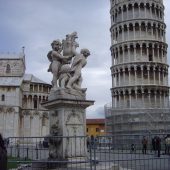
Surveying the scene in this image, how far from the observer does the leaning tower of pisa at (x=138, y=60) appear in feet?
146

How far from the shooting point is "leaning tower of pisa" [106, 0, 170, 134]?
44.6 m

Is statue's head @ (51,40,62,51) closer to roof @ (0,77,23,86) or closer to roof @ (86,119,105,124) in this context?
roof @ (0,77,23,86)

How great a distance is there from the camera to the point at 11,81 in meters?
64.1

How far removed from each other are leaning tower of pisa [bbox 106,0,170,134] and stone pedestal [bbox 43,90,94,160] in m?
32.9

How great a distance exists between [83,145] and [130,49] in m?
37.7

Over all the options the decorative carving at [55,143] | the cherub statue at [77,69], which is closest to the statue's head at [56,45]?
the cherub statue at [77,69]

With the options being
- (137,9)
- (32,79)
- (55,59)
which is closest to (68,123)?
(55,59)

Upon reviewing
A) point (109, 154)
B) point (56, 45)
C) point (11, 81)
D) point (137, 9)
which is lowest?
point (109, 154)

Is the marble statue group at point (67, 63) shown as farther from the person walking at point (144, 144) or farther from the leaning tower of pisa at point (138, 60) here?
the leaning tower of pisa at point (138, 60)

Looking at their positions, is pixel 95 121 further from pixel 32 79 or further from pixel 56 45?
pixel 56 45

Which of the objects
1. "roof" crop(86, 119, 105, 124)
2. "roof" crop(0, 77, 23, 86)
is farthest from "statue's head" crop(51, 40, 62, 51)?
"roof" crop(86, 119, 105, 124)

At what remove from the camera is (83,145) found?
30.9 ft

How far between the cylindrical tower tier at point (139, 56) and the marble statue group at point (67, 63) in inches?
1360

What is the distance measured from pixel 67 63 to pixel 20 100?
179 ft
